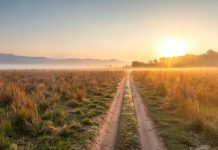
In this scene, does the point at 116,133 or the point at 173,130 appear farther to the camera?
the point at 173,130

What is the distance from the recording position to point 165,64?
178000 millimetres

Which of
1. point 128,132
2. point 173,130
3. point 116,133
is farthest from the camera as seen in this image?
point 173,130

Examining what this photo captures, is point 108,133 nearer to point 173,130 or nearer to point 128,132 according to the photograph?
point 128,132

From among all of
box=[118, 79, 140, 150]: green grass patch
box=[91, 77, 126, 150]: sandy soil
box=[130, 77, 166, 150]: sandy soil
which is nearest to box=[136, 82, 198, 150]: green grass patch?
box=[130, 77, 166, 150]: sandy soil

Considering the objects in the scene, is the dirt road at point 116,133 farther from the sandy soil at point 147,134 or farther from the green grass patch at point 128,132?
the green grass patch at point 128,132

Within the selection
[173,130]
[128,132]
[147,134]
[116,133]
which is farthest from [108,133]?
[173,130]

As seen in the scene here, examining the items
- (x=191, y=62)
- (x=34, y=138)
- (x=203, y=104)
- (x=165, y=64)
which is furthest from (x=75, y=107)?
(x=165, y=64)

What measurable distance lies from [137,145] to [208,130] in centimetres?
314

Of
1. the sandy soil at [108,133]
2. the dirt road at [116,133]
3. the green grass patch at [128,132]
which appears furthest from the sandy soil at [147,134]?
the sandy soil at [108,133]

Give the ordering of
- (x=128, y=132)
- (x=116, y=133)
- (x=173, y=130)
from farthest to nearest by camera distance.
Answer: (x=173, y=130) → (x=128, y=132) → (x=116, y=133)

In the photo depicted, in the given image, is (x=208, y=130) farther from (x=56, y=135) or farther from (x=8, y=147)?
(x=8, y=147)

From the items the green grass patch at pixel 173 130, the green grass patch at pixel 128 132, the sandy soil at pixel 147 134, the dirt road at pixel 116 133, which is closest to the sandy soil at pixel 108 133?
the dirt road at pixel 116 133

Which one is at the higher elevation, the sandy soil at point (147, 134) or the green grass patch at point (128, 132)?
the green grass patch at point (128, 132)

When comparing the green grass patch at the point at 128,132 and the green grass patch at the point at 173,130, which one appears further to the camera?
the green grass patch at the point at 173,130
